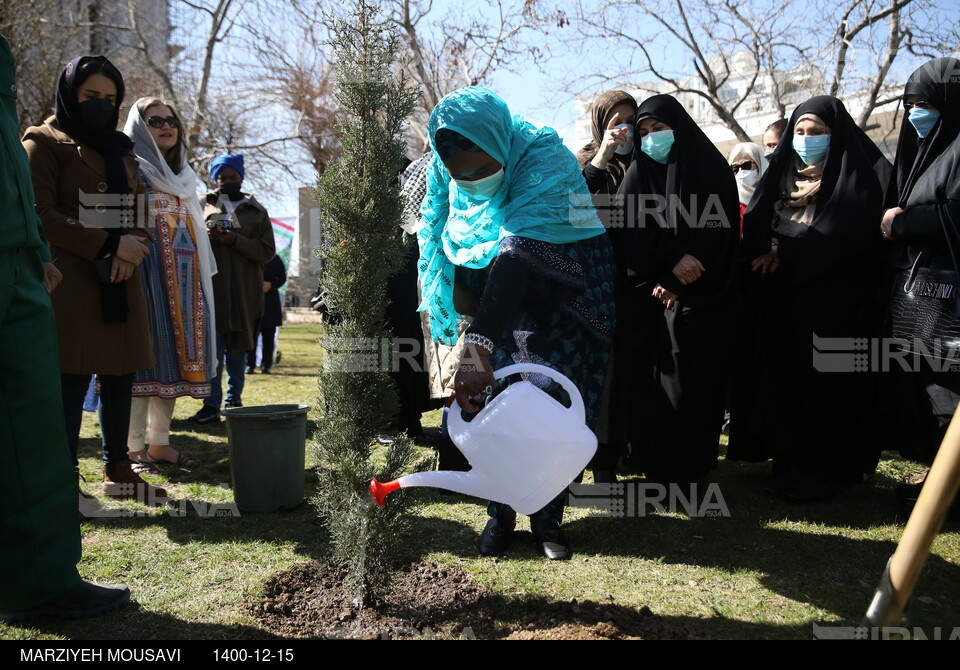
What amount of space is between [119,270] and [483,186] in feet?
6.50

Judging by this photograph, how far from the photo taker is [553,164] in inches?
111

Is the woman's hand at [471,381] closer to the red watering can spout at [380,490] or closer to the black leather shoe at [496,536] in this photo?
the red watering can spout at [380,490]

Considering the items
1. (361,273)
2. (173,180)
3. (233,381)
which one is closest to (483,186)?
(361,273)

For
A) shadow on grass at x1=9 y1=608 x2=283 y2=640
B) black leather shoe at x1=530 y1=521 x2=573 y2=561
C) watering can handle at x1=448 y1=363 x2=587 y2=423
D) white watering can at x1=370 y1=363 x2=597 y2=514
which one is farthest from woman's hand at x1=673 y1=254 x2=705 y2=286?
shadow on grass at x1=9 y1=608 x2=283 y2=640

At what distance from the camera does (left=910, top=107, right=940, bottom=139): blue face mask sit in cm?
356

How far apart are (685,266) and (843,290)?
869mm

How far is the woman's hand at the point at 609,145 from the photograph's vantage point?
13.6ft

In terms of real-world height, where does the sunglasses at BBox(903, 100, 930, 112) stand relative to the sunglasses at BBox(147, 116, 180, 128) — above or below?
below

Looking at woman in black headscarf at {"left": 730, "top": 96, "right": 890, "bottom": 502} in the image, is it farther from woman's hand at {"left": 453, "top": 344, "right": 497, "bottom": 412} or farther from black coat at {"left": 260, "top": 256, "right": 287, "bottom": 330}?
black coat at {"left": 260, "top": 256, "right": 287, "bottom": 330}

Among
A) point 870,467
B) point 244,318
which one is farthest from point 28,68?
point 870,467

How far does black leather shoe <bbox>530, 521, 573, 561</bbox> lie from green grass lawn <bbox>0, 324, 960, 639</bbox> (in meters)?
0.05

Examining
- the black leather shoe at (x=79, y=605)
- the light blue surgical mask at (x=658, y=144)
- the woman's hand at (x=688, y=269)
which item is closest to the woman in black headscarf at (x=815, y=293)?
the woman's hand at (x=688, y=269)

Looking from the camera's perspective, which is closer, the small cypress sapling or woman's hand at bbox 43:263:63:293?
the small cypress sapling

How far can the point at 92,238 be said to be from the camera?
11.2 feet
